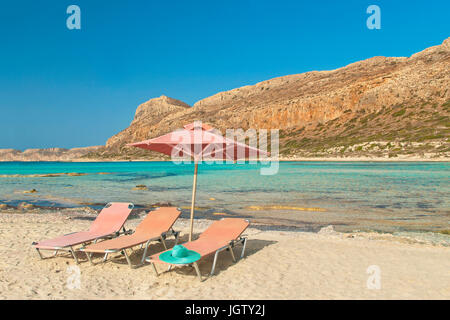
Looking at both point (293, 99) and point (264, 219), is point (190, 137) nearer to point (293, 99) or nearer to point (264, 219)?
point (264, 219)

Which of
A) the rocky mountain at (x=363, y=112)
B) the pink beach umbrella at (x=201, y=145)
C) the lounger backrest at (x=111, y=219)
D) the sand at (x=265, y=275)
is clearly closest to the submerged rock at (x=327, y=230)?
the sand at (x=265, y=275)

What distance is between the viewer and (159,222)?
6.80 metres

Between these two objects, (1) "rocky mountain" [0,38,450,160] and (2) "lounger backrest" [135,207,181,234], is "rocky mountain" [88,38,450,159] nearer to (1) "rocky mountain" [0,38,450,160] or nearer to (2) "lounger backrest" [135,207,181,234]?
(1) "rocky mountain" [0,38,450,160]

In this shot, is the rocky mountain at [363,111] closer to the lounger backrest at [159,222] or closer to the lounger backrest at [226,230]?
the lounger backrest at [226,230]

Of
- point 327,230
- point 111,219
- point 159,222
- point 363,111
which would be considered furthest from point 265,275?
point 363,111

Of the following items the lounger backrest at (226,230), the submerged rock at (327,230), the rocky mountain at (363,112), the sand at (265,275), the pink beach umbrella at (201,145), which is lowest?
the submerged rock at (327,230)

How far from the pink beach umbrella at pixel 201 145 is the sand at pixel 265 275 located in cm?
177

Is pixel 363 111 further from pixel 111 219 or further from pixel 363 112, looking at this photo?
pixel 111 219

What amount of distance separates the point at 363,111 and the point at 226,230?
74.3 metres

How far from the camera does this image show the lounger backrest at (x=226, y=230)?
6.27 meters

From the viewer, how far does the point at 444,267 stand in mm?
5684

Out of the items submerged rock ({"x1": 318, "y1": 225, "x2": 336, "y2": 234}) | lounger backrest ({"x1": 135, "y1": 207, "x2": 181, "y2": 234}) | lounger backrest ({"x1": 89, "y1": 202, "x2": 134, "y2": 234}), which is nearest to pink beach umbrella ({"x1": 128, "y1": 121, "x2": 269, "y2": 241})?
lounger backrest ({"x1": 135, "y1": 207, "x2": 181, "y2": 234})

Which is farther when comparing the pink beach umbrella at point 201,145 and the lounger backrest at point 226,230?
the lounger backrest at point 226,230
